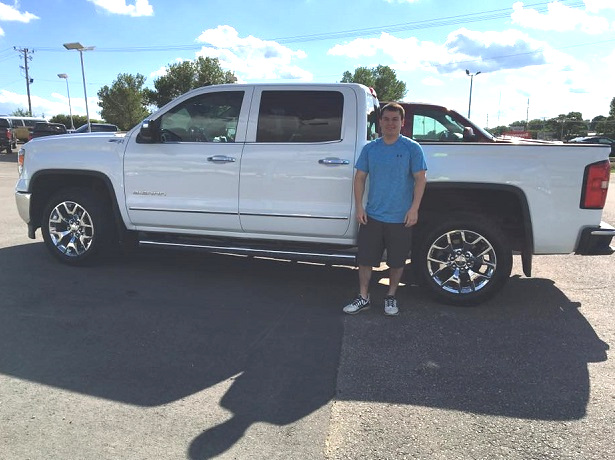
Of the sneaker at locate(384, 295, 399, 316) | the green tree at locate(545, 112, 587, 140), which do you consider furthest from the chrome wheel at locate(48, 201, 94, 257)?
the green tree at locate(545, 112, 587, 140)

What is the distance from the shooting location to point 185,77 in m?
50.9

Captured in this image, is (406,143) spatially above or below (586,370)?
above

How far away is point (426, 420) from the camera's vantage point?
2971mm

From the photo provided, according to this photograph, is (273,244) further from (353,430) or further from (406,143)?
(353,430)

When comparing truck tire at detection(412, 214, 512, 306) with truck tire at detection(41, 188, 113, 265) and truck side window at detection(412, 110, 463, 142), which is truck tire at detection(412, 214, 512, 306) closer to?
truck tire at detection(41, 188, 113, 265)

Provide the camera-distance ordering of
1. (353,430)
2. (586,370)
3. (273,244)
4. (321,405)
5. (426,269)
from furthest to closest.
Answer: (273,244), (426,269), (586,370), (321,405), (353,430)

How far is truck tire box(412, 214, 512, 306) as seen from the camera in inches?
182

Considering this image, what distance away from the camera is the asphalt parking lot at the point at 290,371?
277 cm

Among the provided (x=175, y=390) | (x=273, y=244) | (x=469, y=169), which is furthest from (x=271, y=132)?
(x=175, y=390)

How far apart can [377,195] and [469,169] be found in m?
0.85

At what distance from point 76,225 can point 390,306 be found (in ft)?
11.9

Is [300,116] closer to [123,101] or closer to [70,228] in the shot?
[70,228]

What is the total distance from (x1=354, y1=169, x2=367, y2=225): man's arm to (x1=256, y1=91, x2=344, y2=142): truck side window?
0.59 m

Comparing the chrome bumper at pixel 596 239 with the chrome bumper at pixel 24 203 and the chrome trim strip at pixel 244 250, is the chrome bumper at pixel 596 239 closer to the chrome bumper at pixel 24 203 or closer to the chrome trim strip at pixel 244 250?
the chrome trim strip at pixel 244 250
